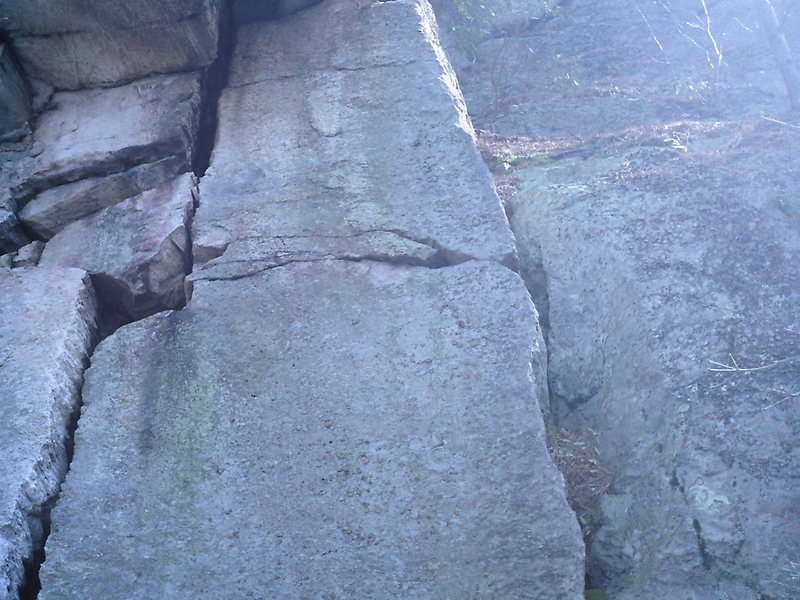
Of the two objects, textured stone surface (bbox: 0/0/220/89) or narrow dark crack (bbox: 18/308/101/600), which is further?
textured stone surface (bbox: 0/0/220/89)

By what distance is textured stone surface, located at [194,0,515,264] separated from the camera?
344cm

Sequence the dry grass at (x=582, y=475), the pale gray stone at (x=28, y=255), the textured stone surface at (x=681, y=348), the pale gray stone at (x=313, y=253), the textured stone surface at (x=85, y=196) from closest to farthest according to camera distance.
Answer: the textured stone surface at (x=681, y=348)
the dry grass at (x=582, y=475)
the pale gray stone at (x=313, y=253)
the pale gray stone at (x=28, y=255)
the textured stone surface at (x=85, y=196)

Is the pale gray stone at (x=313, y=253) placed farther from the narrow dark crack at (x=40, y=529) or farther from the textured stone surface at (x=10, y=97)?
the textured stone surface at (x=10, y=97)

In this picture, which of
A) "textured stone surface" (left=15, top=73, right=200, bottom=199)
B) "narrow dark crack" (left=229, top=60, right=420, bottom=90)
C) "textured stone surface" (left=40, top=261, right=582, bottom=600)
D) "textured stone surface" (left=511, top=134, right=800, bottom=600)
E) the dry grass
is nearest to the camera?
"textured stone surface" (left=40, top=261, right=582, bottom=600)

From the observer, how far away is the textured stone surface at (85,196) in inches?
145

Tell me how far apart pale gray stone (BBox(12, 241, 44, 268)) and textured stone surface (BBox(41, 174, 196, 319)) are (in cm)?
4

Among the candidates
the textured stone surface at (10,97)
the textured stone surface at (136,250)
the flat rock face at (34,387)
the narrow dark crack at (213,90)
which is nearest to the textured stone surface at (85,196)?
the textured stone surface at (136,250)

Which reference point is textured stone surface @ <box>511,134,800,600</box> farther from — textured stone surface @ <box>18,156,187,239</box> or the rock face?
textured stone surface @ <box>18,156,187,239</box>

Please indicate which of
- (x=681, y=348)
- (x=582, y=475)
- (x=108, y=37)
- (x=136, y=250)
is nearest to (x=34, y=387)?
(x=136, y=250)

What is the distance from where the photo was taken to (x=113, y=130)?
153 inches

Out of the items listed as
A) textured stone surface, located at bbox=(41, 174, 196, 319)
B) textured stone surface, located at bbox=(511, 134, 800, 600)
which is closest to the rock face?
textured stone surface, located at bbox=(41, 174, 196, 319)

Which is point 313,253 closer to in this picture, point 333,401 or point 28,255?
point 333,401

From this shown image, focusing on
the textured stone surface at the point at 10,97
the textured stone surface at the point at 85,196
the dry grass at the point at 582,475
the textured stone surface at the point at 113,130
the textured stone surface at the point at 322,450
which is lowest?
the dry grass at the point at 582,475

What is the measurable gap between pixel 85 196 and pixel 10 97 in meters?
0.77
